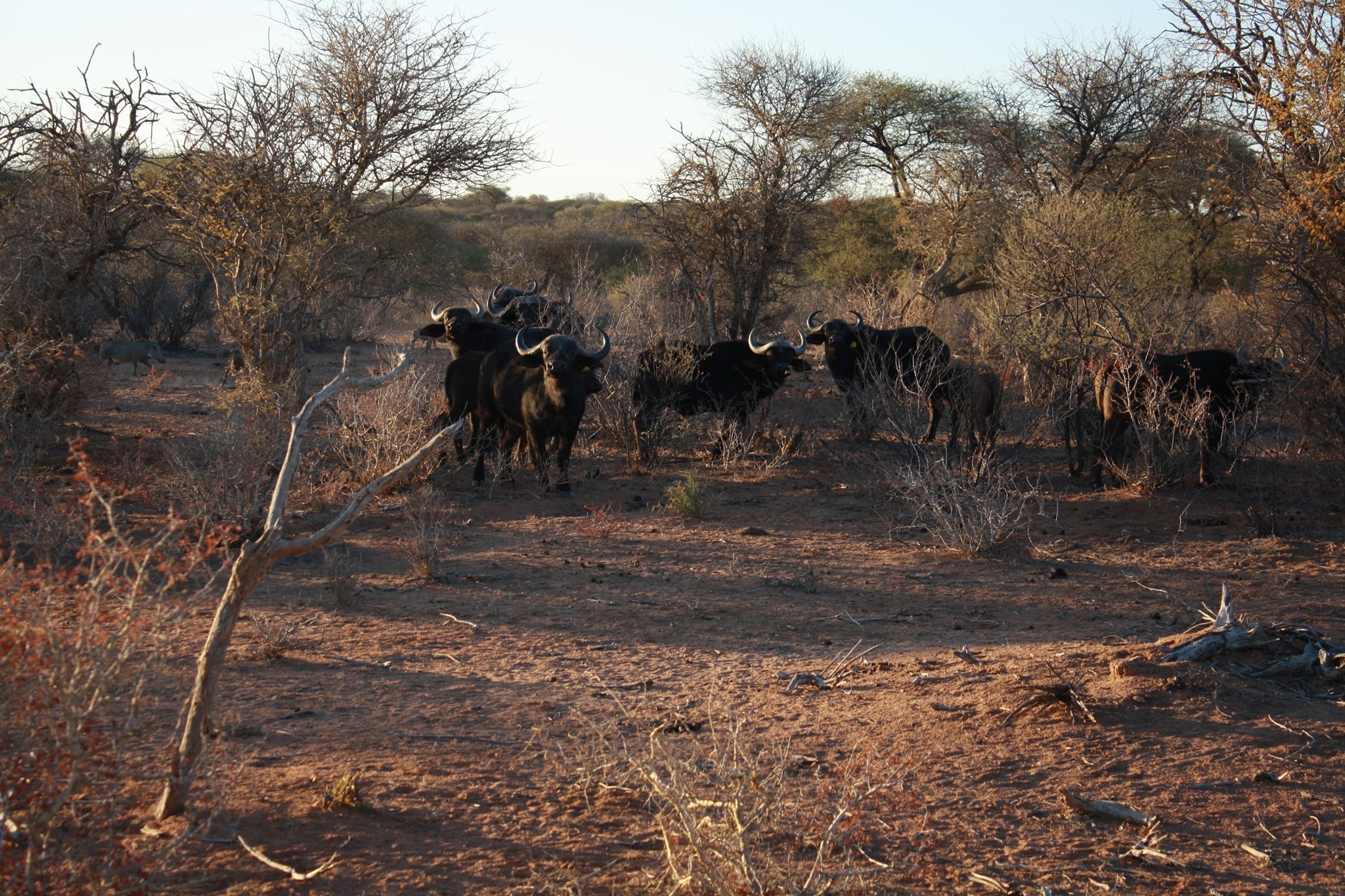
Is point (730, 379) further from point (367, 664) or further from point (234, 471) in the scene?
point (367, 664)

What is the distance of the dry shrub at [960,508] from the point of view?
336 inches

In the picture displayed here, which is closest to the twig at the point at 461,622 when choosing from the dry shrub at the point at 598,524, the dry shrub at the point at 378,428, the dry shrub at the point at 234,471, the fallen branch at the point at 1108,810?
the dry shrub at the point at 234,471

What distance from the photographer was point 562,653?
6.19 metres

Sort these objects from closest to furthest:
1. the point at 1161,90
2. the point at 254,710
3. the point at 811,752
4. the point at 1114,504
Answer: the point at 811,752 < the point at 254,710 < the point at 1114,504 < the point at 1161,90

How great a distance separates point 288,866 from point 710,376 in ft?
33.0

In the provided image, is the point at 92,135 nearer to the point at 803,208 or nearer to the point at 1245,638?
the point at 803,208

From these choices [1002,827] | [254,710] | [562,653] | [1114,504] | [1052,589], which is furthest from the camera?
[1114,504]

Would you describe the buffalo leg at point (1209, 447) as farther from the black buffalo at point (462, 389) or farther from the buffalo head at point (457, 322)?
the buffalo head at point (457, 322)

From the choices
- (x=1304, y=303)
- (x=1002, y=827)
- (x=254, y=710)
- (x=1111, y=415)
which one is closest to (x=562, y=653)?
(x=254, y=710)

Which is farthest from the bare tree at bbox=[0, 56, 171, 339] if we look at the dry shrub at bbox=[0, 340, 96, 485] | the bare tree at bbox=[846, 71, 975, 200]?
the bare tree at bbox=[846, 71, 975, 200]

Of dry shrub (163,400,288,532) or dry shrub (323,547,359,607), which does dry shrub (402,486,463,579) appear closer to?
dry shrub (323,547,359,607)

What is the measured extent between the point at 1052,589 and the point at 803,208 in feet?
36.7

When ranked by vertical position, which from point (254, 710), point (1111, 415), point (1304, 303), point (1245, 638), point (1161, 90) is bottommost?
point (254, 710)

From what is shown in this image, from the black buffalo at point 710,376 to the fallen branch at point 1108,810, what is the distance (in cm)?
847
